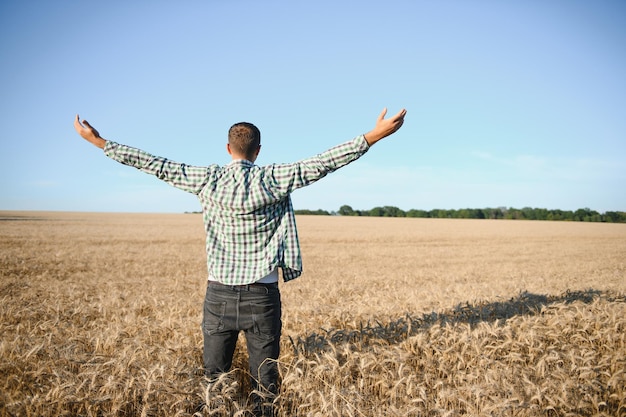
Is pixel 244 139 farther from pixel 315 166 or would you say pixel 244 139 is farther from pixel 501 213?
pixel 501 213

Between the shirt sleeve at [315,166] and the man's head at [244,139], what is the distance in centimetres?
23

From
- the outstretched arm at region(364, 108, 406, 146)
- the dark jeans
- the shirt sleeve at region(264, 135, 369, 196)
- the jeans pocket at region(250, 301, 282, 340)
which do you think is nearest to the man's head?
the shirt sleeve at region(264, 135, 369, 196)

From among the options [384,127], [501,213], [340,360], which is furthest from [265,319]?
[501,213]

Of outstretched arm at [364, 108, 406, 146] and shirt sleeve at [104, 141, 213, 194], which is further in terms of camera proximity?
shirt sleeve at [104, 141, 213, 194]

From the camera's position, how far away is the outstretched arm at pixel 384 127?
2596 mm

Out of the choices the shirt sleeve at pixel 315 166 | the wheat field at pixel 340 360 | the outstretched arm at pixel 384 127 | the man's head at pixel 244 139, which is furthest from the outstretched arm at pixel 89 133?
the outstretched arm at pixel 384 127

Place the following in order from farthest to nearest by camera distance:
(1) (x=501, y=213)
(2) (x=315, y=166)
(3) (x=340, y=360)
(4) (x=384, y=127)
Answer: (1) (x=501, y=213) → (3) (x=340, y=360) → (2) (x=315, y=166) → (4) (x=384, y=127)

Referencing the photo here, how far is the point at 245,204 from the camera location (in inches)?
109

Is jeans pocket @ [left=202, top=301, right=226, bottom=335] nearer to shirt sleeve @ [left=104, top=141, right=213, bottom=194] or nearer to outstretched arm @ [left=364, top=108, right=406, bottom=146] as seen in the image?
shirt sleeve @ [left=104, top=141, right=213, bottom=194]

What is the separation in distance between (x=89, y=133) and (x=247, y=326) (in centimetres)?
211

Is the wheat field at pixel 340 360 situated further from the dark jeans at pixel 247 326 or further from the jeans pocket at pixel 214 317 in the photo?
the jeans pocket at pixel 214 317

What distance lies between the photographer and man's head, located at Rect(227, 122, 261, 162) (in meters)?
2.82

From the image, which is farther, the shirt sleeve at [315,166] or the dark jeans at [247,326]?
the dark jeans at [247,326]

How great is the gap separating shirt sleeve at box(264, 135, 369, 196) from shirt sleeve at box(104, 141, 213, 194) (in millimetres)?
604
